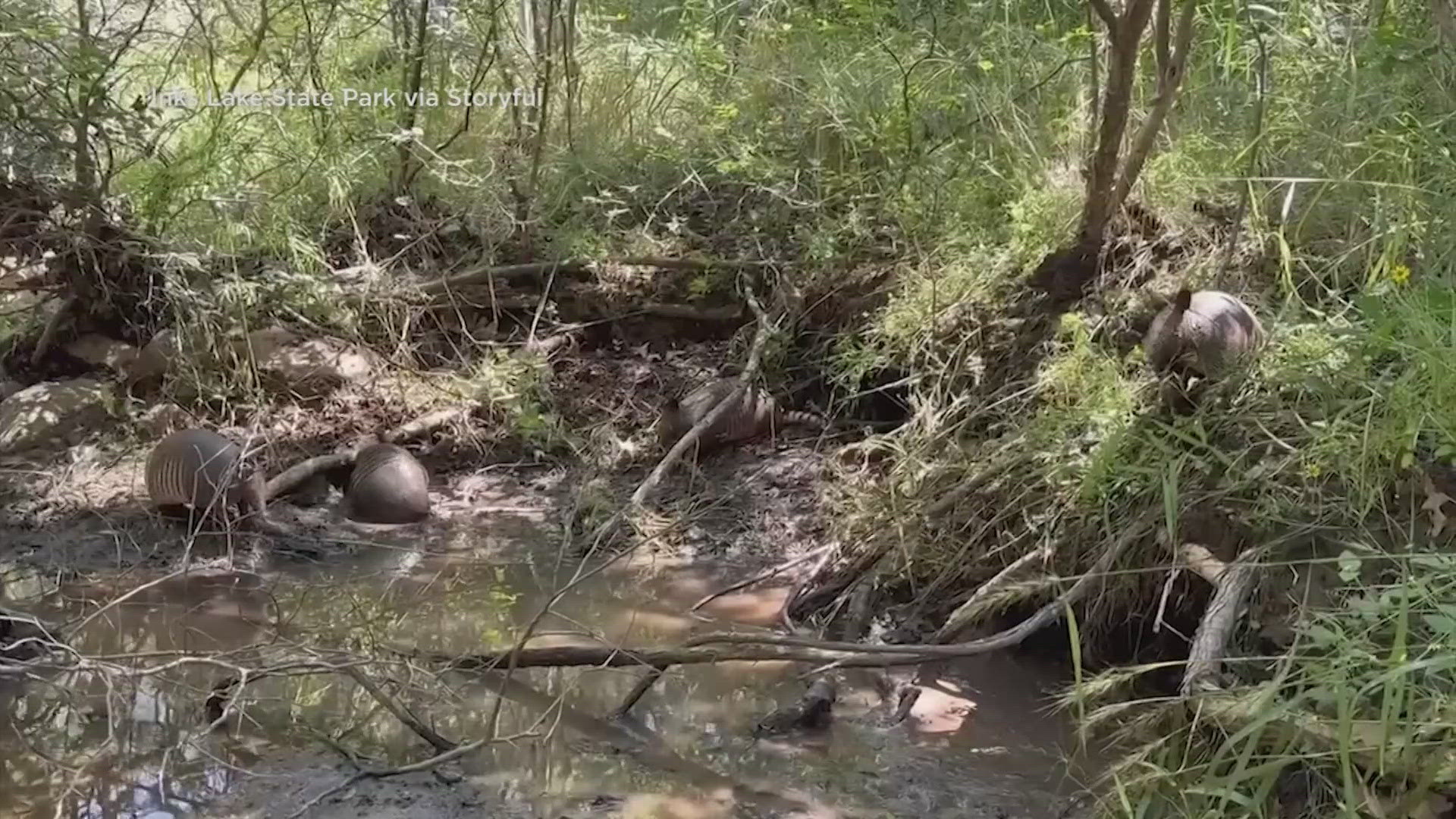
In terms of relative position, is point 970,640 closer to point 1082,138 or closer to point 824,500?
point 824,500

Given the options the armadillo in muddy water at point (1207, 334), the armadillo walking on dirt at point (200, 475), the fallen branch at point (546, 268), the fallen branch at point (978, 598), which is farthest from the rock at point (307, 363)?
the armadillo in muddy water at point (1207, 334)

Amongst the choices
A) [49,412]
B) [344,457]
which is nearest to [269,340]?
[344,457]

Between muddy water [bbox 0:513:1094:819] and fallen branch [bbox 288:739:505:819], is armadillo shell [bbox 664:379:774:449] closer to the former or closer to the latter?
muddy water [bbox 0:513:1094:819]

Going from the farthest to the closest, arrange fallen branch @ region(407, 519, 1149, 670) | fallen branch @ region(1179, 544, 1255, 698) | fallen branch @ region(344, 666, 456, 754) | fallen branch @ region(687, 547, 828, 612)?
fallen branch @ region(687, 547, 828, 612), fallen branch @ region(344, 666, 456, 754), fallen branch @ region(407, 519, 1149, 670), fallen branch @ region(1179, 544, 1255, 698)

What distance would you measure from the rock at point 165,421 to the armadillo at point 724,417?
169 centimetres

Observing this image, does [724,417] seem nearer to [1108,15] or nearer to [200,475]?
[200,475]

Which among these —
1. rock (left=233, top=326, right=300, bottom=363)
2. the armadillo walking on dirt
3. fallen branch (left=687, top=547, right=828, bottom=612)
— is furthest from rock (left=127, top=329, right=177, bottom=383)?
fallen branch (left=687, top=547, right=828, bottom=612)

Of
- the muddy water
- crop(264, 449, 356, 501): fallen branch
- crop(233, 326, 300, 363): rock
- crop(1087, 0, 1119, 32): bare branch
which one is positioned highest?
crop(1087, 0, 1119, 32): bare branch

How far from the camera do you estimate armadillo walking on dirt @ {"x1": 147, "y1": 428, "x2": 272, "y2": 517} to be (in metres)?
3.92

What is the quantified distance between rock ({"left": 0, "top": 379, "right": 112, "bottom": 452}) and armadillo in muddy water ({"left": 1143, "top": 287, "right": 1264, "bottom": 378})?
360 centimetres

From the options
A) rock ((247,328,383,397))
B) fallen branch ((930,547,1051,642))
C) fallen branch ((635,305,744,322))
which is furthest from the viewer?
fallen branch ((635,305,744,322))

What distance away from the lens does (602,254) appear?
5098 millimetres

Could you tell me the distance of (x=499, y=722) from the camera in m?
2.97

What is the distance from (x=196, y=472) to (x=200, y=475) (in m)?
0.02
